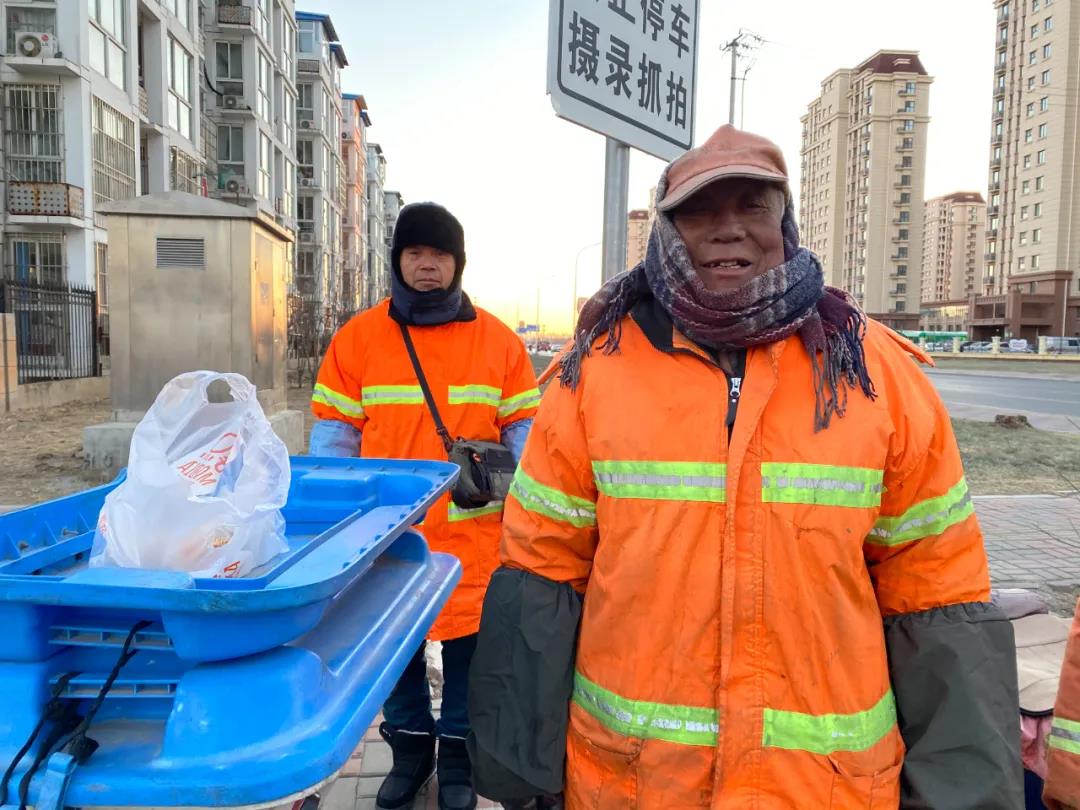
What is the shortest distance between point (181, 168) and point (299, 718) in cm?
2742

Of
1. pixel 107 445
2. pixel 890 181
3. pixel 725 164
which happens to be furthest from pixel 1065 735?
pixel 890 181

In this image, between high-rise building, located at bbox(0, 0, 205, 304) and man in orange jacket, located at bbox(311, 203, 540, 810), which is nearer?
man in orange jacket, located at bbox(311, 203, 540, 810)

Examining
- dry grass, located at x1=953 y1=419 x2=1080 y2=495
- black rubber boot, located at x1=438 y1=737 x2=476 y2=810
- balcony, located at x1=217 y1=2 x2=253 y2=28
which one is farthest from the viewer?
balcony, located at x1=217 y1=2 x2=253 y2=28

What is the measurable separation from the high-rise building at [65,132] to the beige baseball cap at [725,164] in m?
18.5

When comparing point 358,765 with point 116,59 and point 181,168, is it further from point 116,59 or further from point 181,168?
point 181,168

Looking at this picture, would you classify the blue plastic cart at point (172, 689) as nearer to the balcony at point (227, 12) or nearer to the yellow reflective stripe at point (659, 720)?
the yellow reflective stripe at point (659, 720)

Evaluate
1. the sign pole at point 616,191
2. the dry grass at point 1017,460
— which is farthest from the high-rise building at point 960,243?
the sign pole at point 616,191

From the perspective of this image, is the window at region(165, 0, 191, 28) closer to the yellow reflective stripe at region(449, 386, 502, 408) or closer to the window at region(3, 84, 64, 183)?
the window at region(3, 84, 64, 183)

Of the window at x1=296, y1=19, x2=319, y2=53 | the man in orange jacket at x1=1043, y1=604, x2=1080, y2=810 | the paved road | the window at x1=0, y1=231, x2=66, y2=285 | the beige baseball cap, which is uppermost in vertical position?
the window at x1=296, y1=19, x2=319, y2=53

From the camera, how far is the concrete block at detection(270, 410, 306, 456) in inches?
275

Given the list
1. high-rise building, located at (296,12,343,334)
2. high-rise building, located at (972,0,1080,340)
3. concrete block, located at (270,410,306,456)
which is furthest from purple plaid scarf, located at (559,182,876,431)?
high-rise building, located at (972,0,1080,340)

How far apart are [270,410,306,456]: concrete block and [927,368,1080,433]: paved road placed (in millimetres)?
9236

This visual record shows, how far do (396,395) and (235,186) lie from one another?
3170cm

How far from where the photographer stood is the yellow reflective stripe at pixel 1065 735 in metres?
1.45
